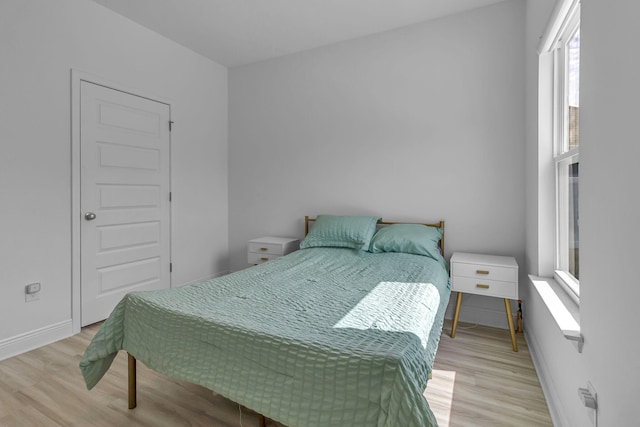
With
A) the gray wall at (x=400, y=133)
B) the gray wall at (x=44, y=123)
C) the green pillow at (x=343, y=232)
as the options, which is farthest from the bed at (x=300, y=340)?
the gray wall at (x=44, y=123)

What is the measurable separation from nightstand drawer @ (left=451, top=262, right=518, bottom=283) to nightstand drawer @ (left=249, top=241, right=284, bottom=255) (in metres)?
1.69

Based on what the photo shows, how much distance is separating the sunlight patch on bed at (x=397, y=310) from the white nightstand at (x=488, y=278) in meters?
0.67

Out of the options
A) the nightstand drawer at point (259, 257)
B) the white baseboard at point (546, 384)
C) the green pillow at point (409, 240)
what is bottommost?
the white baseboard at point (546, 384)

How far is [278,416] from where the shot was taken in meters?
1.20

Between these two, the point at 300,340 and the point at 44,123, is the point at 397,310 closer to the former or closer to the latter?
the point at 300,340

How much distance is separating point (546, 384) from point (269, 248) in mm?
2516

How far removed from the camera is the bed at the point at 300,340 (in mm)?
1095

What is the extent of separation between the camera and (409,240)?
281 centimetres

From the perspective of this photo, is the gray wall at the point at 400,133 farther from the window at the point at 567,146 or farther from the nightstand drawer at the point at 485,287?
the window at the point at 567,146

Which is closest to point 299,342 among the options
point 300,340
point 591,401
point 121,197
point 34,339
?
point 300,340

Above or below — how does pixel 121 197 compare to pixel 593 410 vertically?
above

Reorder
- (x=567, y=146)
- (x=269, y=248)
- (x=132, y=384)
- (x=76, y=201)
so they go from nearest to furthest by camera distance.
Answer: (x=132, y=384) → (x=567, y=146) → (x=76, y=201) → (x=269, y=248)

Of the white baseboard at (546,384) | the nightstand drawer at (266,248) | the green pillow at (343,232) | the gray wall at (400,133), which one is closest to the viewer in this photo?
the white baseboard at (546,384)

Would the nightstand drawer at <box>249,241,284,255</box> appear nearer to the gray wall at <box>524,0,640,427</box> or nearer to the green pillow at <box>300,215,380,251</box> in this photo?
the green pillow at <box>300,215,380,251</box>
